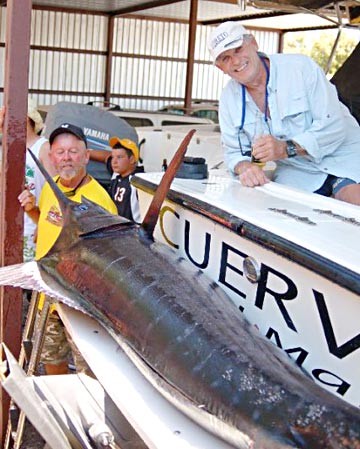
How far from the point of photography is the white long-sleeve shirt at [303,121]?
11.9 feet

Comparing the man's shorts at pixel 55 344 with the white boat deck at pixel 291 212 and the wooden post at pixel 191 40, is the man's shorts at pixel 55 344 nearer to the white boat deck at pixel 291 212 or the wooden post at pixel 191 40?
the white boat deck at pixel 291 212

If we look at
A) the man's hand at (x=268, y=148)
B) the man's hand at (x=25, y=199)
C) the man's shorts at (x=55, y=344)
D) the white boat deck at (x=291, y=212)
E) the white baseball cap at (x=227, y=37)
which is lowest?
the man's shorts at (x=55, y=344)

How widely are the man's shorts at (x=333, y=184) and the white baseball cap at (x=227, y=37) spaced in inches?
31.7

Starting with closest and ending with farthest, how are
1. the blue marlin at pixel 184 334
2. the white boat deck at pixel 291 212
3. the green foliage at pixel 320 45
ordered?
the blue marlin at pixel 184 334 < the white boat deck at pixel 291 212 < the green foliage at pixel 320 45

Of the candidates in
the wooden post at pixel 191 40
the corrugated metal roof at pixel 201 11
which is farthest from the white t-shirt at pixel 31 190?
the corrugated metal roof at pixel 201 11

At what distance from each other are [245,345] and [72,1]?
2179 cm

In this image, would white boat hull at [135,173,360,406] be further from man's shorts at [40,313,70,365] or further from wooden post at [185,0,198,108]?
wooden post at [185,0,198,108]

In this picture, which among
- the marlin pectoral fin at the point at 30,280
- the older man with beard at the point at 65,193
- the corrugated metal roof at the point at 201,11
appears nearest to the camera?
the marlin pectoral fin at the point at 30,280

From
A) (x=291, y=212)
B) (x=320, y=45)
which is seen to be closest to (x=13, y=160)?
(x=291, y=212)

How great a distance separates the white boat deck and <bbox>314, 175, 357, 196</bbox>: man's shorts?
0.44 meters

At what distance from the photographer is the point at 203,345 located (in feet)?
7.41

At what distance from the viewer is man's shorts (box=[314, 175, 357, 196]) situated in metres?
3.82

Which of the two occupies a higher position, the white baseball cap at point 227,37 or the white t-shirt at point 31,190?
the white baseball cap at point 227,37

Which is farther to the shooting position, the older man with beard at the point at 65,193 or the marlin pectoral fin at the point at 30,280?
the older man with beard at the point at 65,193
